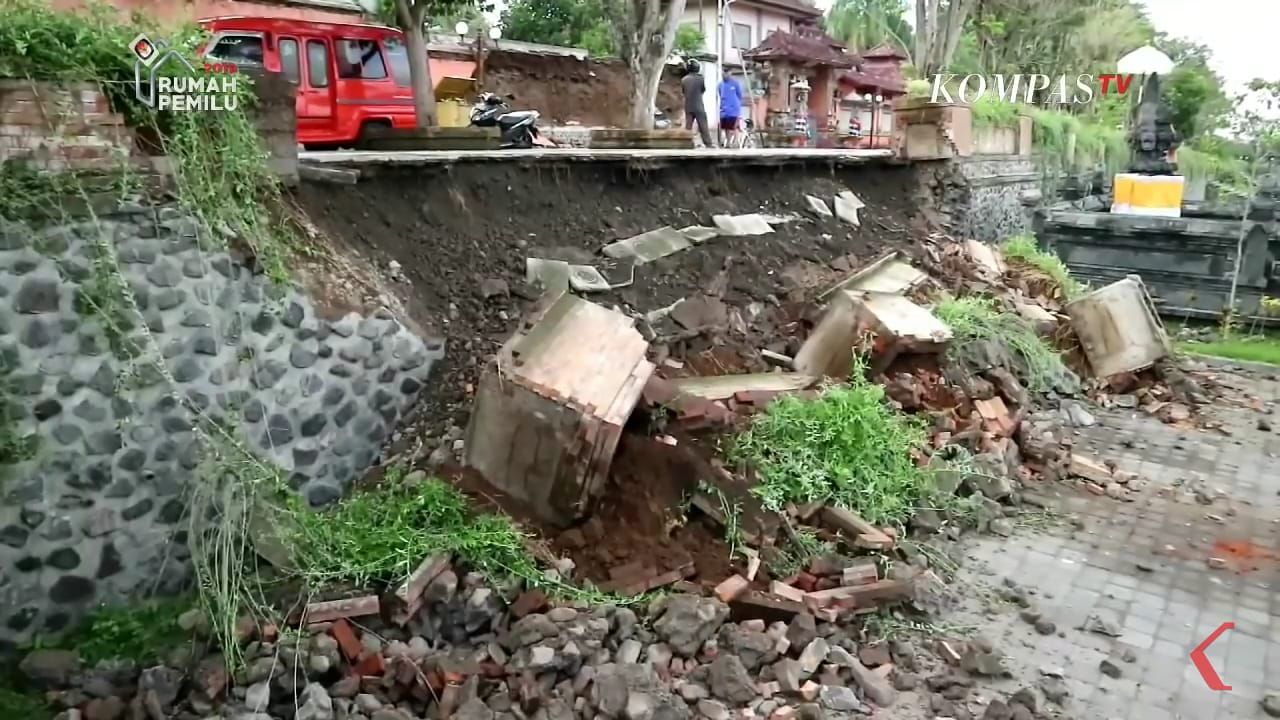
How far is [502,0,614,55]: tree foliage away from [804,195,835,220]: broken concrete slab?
15218mm

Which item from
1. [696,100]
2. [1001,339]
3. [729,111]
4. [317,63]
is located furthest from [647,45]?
[1001,339]

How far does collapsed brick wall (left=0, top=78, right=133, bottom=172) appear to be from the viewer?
3.88m

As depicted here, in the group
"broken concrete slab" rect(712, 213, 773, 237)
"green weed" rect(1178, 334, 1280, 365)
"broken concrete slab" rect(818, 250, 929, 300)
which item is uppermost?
"broken concrete slab" rect(712, 213, 773, 237)

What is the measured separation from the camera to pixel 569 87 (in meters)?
20.1

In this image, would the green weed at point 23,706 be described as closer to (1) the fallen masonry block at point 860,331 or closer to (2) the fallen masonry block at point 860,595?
(2) the fallen masonry block at point 860,595

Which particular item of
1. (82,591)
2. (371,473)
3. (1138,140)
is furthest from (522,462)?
(1138,140)

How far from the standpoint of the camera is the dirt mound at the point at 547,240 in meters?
5.72

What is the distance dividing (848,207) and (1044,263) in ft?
10.5

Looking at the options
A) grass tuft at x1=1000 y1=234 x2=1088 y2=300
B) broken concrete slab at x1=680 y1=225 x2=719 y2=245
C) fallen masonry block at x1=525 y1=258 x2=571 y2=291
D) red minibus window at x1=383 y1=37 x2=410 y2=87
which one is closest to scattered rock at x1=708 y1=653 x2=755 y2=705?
fallen masonry block at x1=525 y1=258 x2=571 y2=291

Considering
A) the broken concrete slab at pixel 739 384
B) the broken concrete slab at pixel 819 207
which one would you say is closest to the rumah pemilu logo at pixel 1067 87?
the broken concrete slab at pixel 819 207

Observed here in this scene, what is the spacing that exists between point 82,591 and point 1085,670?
4.73 meters

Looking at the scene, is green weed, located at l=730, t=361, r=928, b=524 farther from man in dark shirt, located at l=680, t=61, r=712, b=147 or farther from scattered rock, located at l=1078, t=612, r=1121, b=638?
man in dark shirt, located at l=680, t=61, r=712, b=147

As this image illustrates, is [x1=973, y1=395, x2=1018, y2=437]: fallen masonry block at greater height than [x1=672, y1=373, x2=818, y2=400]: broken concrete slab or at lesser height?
lesser

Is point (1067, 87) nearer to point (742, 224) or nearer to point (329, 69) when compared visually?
point (742, 224)
